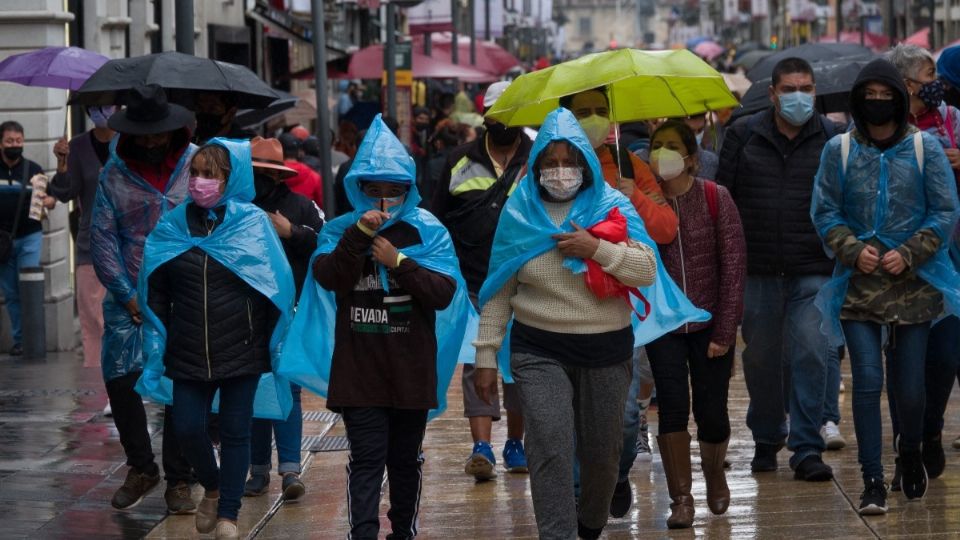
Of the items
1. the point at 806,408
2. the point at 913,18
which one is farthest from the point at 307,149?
the point at 913,18

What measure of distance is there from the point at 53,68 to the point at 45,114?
13.2ft

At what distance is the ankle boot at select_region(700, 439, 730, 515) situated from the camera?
27.9ft

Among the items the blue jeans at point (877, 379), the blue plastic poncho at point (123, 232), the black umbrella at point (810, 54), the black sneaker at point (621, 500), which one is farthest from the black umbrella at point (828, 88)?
the blue plastic poncho at point (123, 232)

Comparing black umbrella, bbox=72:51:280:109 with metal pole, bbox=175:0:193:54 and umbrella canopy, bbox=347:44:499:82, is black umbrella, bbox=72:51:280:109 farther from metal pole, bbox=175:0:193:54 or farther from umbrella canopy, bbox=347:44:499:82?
umbrella canopy, bbox=347:44:499:82

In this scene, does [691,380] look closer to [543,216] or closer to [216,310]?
[543,216]

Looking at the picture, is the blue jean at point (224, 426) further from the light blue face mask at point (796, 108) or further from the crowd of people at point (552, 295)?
the light blue face mask at point (796, 108)

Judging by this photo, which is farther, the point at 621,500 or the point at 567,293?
the point at 621,500

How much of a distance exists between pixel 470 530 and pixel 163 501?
160 centimetres

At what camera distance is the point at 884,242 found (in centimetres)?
850

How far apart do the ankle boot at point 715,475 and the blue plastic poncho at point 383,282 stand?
1.27m

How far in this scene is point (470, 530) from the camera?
8555 mm

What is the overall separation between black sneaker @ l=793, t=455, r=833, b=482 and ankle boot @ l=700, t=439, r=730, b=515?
91cm

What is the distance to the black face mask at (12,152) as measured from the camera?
15625 mm

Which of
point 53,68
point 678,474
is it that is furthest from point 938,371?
point 53,68
